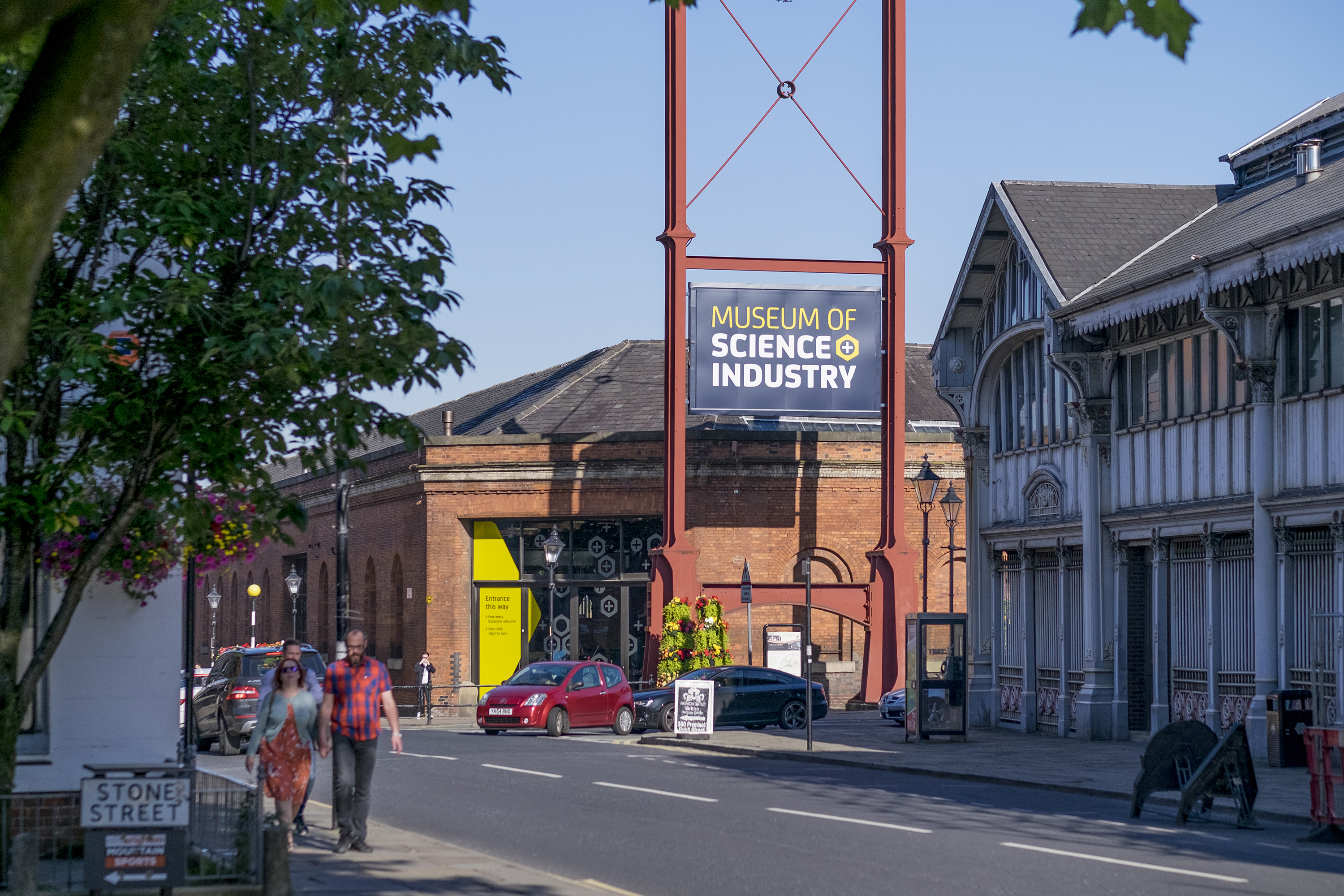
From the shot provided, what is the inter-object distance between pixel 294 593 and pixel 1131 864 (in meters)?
40.9

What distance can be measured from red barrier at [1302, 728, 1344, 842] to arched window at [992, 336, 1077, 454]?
45.0ft

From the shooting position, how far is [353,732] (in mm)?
13250

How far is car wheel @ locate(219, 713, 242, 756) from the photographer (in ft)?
86.1

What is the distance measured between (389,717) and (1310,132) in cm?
1779

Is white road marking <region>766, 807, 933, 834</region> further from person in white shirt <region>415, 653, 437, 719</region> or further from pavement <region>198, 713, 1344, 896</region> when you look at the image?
person in white shirt <region>415, 653, 437, 719</region>

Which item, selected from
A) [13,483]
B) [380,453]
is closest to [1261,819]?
[13,483]

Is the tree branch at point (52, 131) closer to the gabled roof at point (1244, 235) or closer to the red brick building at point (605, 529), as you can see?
the gabled roof at point (1244, 235)

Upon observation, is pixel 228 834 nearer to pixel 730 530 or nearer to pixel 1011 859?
pixel 1011 859

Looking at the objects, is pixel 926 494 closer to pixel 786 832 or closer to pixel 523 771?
pixel 523 771

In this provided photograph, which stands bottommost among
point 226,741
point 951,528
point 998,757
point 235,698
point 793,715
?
point 793,715

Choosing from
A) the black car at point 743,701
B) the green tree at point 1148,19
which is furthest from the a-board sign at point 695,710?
the green tree at point 1148,19

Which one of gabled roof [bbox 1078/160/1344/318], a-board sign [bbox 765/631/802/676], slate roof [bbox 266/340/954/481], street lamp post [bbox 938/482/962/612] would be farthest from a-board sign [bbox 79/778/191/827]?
slate roof [bbox 266/340/954/481]

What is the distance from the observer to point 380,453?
48.2 meters

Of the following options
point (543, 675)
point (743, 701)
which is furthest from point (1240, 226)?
point (543, 675)
